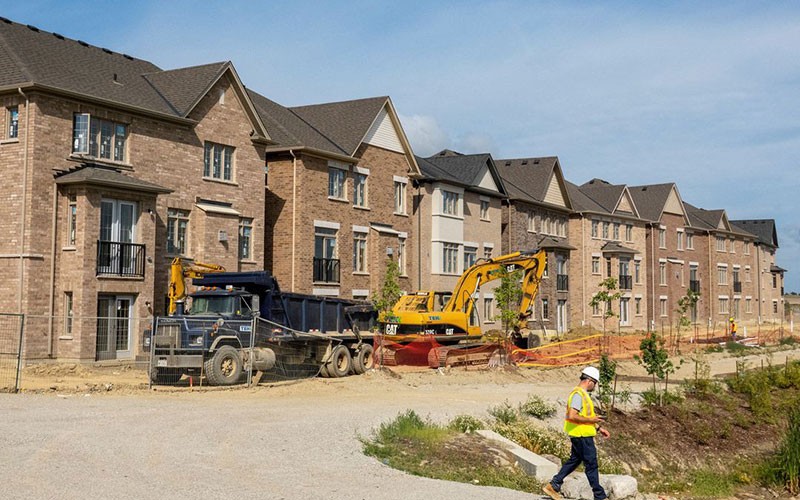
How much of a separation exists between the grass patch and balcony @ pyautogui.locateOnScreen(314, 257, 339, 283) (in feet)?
68.6

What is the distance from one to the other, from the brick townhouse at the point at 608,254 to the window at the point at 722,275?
14.1 m

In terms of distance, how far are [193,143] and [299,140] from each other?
19.3ft

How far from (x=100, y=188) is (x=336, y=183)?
12906 millimetres

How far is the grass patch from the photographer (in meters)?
Answer: 12.7

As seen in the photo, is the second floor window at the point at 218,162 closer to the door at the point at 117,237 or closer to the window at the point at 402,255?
the door at the point at 117,237

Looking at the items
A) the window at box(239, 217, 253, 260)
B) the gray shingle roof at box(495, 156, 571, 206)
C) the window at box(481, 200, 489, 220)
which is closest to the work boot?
the window at box(239, 217, 253, 260)

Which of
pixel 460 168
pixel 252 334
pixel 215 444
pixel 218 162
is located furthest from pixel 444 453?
pixel 460 168

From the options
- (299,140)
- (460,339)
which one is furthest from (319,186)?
(460,339)

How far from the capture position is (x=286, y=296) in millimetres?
25078

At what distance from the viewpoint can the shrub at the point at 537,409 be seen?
18828mm

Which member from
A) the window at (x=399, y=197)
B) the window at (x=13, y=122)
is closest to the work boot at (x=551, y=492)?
the window at (x=13, y=122)

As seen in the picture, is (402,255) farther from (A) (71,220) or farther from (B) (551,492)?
(B) (551,492)

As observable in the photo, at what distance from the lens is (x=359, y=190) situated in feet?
131

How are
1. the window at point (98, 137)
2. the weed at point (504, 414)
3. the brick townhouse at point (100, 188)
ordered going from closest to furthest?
the weed at point (504, 414), the brick townhouse at point (100, 188), the window at point (98, 137)
